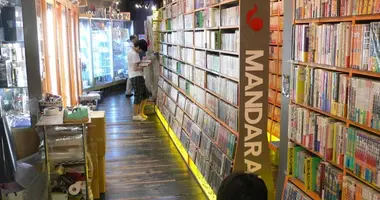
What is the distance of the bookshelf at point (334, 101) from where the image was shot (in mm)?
2215

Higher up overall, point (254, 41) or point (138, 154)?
point (254, 41)

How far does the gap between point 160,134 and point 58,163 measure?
338cm

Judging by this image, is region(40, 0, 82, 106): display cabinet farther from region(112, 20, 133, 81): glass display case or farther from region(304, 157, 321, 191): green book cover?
region(112, 20, 133, 81): glass display case

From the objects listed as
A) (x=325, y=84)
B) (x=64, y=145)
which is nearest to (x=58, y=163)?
(x=64, y=145)

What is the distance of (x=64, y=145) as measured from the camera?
415 cm

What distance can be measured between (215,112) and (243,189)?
2.83 m

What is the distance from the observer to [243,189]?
1596mm

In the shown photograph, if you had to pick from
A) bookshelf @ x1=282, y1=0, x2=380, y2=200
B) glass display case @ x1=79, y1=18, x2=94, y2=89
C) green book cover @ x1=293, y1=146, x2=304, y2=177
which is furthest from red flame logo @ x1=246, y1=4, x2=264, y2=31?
glass display case @ x1=79, y1=18, x2=94, y2=89

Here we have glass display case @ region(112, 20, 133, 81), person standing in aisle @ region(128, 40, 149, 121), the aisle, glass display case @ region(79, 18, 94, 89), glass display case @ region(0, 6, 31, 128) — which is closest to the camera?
glass display case @ region(0, 6, 31, 128)

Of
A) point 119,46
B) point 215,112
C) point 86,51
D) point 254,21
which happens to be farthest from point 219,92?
point 119,46

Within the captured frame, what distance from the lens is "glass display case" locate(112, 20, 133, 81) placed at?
1245cm

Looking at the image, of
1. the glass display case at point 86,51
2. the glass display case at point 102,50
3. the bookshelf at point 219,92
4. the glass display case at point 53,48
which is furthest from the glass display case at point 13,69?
the glass display case at point 102,50

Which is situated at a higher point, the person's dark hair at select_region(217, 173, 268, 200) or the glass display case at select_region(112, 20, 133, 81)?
the glass display case at select_region(112, 20, 133, 81)

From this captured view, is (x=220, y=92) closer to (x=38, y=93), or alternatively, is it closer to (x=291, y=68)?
(x=291, y=68)
